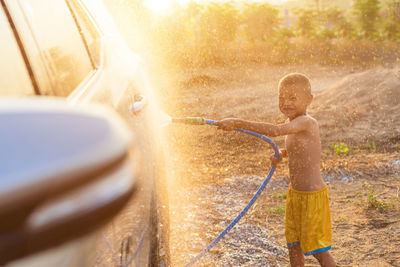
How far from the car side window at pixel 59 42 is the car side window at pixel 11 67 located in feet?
0.44

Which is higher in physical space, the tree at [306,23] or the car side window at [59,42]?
the car side window at [59,42]

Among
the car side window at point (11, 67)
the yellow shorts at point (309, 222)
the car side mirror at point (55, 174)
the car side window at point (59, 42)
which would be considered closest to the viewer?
the car side mirror at point (55, 174)

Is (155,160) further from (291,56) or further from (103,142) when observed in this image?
(291,56)

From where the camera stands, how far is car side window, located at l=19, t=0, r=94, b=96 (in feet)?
4.86

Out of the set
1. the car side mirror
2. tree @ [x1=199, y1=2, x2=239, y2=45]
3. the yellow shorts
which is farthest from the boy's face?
tree @ [x1=199, y1=2, x2=239, y2=45]

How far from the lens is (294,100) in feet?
10.8

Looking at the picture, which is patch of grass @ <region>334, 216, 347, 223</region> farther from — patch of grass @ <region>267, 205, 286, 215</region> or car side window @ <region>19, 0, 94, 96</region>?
car side window @ <region>19, 0, 94, 96</region>

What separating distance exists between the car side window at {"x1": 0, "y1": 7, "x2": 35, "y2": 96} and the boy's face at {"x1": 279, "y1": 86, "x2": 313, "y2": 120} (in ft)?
7.46

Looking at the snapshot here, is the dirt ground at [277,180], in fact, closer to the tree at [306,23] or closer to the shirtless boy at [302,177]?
the shirtless boy at [302,177]

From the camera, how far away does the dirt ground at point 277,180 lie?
390cm

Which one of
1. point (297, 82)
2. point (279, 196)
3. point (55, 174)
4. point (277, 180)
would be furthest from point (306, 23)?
point (55, 174)

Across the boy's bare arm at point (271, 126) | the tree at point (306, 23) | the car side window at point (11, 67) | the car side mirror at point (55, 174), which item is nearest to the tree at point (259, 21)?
the tree at point (306, 23)

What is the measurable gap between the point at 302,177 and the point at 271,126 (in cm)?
44

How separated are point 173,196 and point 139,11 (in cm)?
1312
